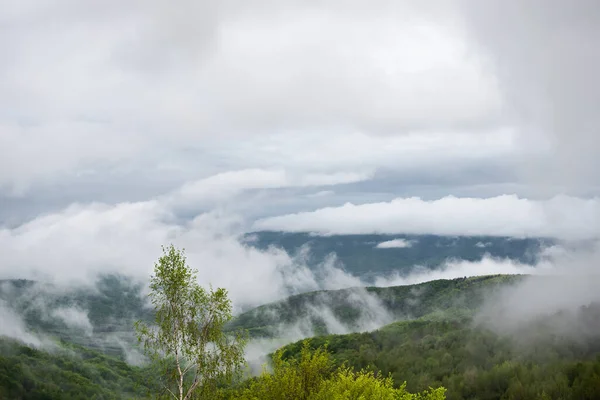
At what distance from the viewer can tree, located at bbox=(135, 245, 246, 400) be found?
5034 centimetres

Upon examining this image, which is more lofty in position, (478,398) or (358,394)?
(358,394)

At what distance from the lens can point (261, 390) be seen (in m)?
52.6

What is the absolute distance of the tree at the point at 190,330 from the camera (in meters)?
50.3

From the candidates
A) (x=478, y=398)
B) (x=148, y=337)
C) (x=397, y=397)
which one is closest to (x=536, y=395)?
(x=478, y=398)

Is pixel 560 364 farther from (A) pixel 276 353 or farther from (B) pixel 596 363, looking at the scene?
(A) pixel 276 353

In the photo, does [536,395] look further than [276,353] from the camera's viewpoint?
Yes

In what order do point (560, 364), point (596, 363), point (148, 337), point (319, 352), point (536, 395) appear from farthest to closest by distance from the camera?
1. point (560, 364)
2. point (596, 363)
3. point (536, 395)
4. point (319, 352)
5. point (148, 337)

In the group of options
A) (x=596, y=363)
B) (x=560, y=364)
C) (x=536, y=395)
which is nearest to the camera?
(x=536, y=395)

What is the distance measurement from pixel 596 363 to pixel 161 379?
184 metres

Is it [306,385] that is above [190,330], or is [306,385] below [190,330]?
below

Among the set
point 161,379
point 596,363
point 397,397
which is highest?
point 161,379

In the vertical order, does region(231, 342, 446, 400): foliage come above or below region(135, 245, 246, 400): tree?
below

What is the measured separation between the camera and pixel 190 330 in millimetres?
52156

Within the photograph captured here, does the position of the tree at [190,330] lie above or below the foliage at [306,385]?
above
